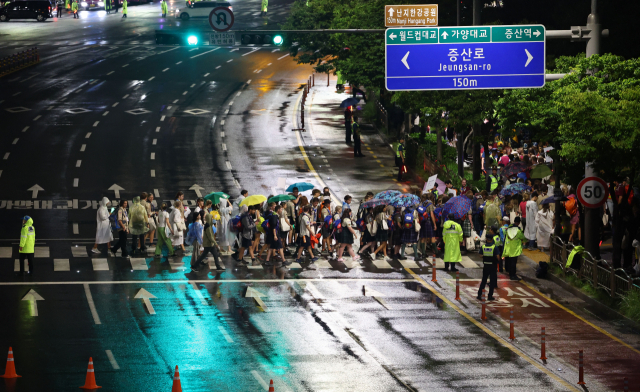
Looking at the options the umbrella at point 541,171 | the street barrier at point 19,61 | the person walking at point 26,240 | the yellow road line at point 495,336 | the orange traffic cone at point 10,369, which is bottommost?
the yellow road line at point 495,336

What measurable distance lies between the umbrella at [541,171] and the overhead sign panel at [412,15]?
229 inches

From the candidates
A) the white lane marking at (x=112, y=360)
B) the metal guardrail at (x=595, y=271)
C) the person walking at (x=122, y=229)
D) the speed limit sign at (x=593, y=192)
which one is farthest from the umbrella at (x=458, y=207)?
the white lane marking at (x=112, y=360)

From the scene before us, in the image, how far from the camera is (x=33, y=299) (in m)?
22.0

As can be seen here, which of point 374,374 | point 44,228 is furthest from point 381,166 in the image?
point 374,374

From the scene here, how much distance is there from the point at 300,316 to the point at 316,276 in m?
4.20

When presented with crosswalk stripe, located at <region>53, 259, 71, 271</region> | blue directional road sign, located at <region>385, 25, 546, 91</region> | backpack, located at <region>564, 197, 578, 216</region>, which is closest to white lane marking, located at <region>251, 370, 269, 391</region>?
blue directional road sign, located at <region>385, 25, 546, 91</region>

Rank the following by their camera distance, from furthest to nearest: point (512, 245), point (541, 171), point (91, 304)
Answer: point (541, 171) < point (512, 245) < point (91, 304)

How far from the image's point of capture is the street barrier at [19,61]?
203 ft

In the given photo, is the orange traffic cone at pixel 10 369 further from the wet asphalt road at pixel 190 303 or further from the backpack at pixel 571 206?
the backpack at pixel 571 206

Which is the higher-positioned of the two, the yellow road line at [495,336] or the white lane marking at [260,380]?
the white lane marking at [260,380]

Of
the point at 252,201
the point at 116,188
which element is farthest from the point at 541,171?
the point at 116,188

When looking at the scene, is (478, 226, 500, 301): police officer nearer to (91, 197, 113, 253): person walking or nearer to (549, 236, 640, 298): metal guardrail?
(549, 236, 640, 298): metal guardrail

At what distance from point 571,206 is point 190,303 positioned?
11.9 m

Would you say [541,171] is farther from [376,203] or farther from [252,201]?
[252,201]
